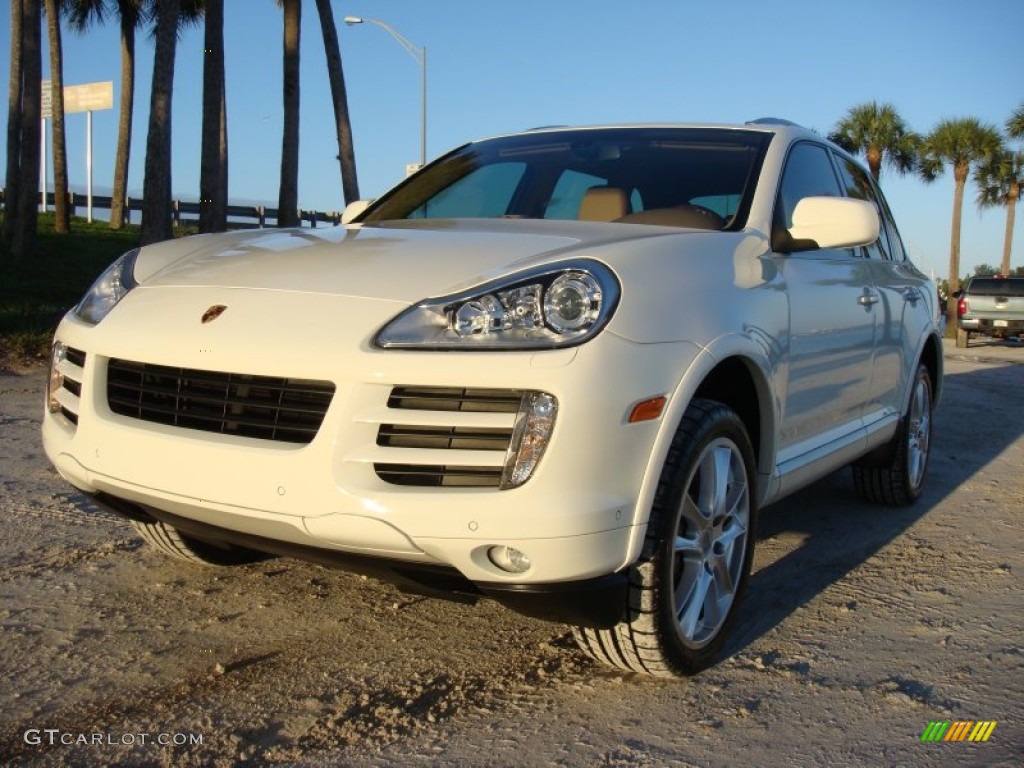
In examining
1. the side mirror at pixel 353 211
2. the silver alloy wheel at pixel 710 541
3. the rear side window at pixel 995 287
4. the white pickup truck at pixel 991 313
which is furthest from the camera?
the rear side window at pixel 995 287

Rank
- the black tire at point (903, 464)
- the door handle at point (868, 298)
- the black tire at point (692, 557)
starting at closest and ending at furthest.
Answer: the black tire at point (692, 557) → the door handle at point (868, 298) → the black tire at point (903, 464)

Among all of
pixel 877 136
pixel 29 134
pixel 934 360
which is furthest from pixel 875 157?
pixel 934 360

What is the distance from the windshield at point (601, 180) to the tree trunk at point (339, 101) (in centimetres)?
1460

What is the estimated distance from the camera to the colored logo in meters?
2.62

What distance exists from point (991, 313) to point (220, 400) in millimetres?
22380

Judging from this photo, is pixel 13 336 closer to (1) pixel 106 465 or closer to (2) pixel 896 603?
(1) pixel 106 465

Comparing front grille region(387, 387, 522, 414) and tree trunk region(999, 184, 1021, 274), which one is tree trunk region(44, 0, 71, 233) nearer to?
front grille region(387, 387, 522, 414)

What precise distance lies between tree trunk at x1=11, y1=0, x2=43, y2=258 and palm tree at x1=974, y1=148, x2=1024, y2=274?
124ft

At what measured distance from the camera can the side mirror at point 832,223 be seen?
3531mm

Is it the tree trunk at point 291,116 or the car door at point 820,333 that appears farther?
the tree trunk at point 291,116

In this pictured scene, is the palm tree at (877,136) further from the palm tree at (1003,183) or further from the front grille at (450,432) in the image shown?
the front grille at (450,432)

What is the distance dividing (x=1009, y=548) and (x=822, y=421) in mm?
1362

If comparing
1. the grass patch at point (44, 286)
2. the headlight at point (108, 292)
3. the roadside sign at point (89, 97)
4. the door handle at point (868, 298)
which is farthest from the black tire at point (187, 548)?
the roadside sign at point (89, 97)

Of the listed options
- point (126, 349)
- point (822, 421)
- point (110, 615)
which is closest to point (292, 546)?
point (126, 349)
